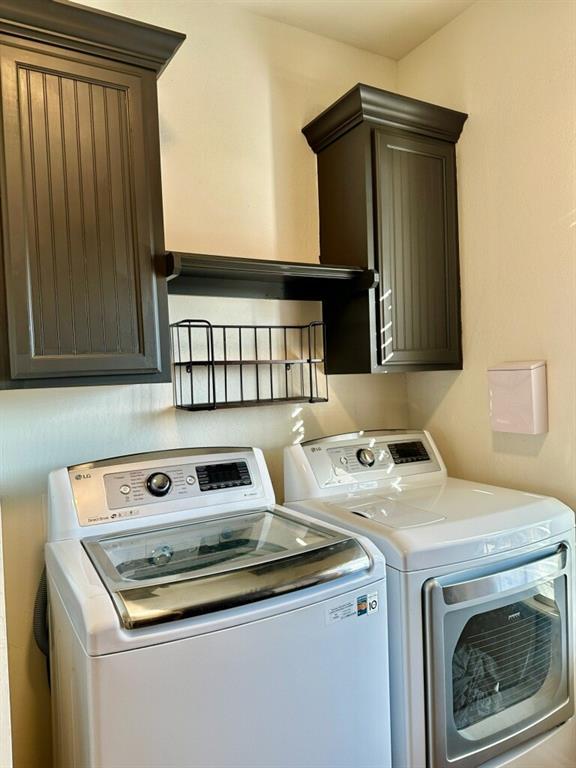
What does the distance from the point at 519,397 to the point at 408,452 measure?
0.43 metres

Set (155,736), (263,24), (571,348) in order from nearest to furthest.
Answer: (155,736) < (571,348) < (263,24)

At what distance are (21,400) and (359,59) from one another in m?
1.82

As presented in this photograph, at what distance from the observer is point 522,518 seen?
4.63ft

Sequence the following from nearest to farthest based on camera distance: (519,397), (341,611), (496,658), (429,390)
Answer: (341,611) < (496,658) < (519,397) < (429,390)

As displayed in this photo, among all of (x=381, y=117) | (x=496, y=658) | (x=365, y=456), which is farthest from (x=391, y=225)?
(x=496, y=658)

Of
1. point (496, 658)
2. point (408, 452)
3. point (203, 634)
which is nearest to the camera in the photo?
point (203, 634)

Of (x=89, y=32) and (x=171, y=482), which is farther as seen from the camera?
(x=171, y=482)

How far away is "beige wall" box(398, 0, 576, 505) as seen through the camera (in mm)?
1589

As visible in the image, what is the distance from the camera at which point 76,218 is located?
4.21 ft

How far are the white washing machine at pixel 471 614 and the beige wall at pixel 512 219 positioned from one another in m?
0.27

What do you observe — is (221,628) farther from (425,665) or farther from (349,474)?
(349,474)

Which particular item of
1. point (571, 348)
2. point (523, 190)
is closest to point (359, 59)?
point (523, 190)

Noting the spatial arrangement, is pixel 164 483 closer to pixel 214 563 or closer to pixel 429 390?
pixel 214 563

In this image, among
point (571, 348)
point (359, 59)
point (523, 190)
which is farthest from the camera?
point (359, 59)
